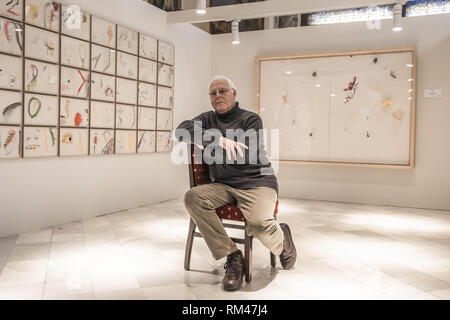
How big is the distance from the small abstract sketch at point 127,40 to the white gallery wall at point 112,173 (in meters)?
0.10

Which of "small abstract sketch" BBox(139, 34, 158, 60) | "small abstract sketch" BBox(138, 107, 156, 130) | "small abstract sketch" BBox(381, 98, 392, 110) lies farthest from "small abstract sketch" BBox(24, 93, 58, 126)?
"small abstract sketch" BBox(381, 98, 392, 110)

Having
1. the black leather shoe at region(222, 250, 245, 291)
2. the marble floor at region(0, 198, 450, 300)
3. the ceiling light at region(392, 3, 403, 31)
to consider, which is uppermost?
the ceiling light at region(392, 3, 403, 31)

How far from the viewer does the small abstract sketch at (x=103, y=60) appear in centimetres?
473

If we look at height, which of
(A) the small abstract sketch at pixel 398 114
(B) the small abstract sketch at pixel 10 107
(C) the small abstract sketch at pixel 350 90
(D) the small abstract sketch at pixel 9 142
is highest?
(C) the small abstract sketch at pixel 350 90

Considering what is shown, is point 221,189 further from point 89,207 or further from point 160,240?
point 89,207

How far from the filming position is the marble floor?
2.54m

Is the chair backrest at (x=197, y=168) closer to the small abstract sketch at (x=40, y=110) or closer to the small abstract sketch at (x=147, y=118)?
the small abstract sketch at (x=40, y=110)

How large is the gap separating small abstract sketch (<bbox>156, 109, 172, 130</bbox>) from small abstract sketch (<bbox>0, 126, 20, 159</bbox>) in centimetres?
231

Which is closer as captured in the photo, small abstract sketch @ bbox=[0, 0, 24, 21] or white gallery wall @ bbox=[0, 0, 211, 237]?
small abstract sketch @ bbox=[0, 0, 24, 21]

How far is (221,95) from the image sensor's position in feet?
9.91

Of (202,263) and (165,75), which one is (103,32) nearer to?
(165,75)

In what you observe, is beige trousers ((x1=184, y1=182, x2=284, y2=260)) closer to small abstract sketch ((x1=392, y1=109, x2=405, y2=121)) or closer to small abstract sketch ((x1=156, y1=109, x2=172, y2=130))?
small abstract sketch ((x1=156, y1=109, x2=172, y2=130))

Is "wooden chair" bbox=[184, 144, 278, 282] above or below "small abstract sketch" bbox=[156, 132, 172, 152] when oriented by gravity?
below

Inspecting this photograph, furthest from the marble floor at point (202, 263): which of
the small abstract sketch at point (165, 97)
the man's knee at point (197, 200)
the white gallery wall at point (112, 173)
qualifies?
the small abstract sketch at point (165, 97)
